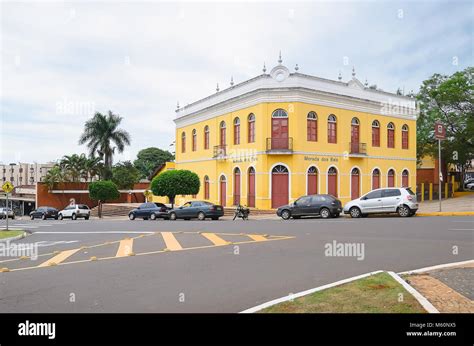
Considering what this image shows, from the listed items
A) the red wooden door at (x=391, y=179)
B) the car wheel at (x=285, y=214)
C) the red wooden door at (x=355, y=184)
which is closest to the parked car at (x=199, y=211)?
the car wheel at (x=285, y=214)

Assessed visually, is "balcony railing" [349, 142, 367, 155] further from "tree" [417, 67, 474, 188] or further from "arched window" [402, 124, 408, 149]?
"tree" [417, 67, 474, 188]

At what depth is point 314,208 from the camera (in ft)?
78.2

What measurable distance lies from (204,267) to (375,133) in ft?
97.3

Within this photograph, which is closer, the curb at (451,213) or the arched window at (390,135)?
the curb at (451,213)

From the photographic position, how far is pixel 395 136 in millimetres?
37125

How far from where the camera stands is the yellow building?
30.7 metres

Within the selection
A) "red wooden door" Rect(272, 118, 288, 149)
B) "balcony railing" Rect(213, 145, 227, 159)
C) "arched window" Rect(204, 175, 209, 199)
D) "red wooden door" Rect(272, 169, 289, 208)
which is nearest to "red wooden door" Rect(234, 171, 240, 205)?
"balcony railing" Rect(213, 145, 227, 159)

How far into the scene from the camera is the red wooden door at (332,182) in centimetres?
3247

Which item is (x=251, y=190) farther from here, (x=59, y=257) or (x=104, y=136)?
(x=104, y=136)

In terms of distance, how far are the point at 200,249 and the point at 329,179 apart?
21967mm

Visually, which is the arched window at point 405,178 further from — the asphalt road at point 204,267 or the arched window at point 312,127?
the asphalt road at point 204,267

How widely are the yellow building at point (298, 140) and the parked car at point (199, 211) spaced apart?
518 centimetres
